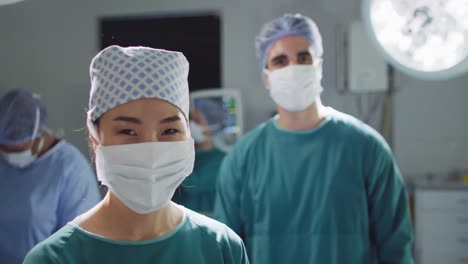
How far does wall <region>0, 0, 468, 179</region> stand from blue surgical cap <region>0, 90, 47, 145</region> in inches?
54.6

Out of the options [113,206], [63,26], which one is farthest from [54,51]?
[113,206]

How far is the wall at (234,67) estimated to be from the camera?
3582 mm

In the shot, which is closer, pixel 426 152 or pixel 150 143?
pixel 150 143

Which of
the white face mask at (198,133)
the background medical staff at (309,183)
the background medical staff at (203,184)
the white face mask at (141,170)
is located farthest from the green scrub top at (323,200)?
the white face mask at (198,133)

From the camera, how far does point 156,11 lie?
3.83 m

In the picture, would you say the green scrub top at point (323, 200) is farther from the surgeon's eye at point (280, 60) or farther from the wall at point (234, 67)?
the wall at point (234, 67)

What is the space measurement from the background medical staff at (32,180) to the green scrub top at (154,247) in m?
0.75

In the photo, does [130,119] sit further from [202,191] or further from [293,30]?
[202,191]

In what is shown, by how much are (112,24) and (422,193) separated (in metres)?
2.47

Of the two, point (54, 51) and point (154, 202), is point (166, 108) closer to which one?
point (154, 202)

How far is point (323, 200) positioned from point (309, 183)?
2.9 inches

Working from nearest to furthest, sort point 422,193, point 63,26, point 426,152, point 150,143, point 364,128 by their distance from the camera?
point 150,143 → point 364,128 → point 422,193 → point 426,152 → point 63,26

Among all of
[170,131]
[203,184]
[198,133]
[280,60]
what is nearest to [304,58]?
[280,60]

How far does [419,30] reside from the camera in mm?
1409
